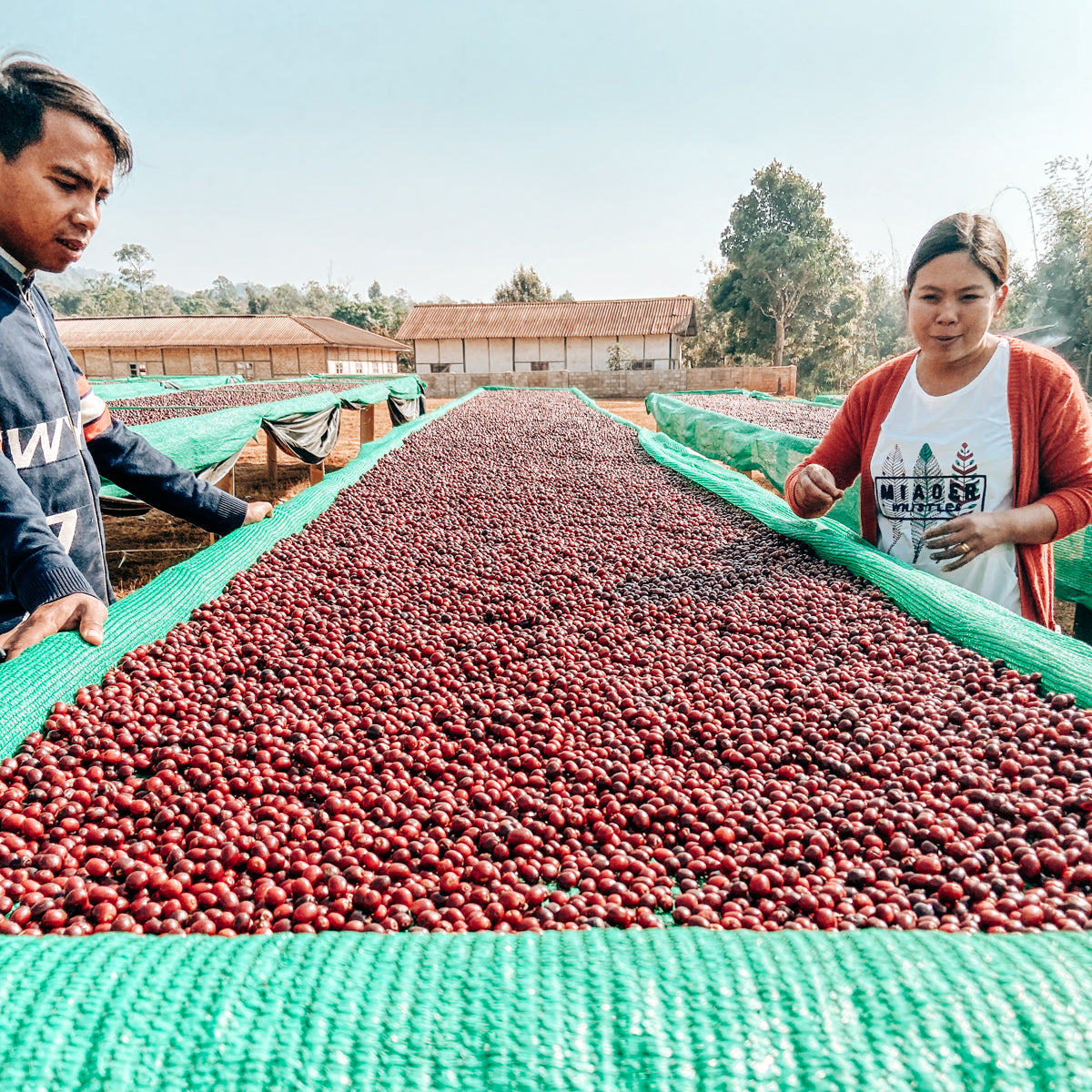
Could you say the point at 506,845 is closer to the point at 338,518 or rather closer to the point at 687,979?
the point at 687,979

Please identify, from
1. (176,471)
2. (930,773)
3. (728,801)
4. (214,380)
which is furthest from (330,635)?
(214,380)

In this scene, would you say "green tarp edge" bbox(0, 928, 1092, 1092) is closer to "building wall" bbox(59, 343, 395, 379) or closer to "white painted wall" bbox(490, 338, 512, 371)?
"white painted wall" bbox(490, 338, 512, 371)

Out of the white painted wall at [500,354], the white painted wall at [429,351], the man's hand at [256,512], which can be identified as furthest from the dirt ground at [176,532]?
the white painted wall at [429,351]

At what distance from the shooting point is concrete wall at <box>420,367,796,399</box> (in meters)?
23.8

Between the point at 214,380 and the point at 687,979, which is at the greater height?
the point at 214,380

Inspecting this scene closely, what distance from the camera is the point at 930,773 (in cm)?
141

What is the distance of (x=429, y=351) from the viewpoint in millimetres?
31500

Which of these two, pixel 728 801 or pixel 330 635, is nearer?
pixel 728 801

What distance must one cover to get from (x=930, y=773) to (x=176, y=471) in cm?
261

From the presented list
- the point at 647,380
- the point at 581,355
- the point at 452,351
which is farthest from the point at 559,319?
the point at 647,380

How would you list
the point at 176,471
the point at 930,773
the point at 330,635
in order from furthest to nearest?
1. the point at 176,471
2. the point at 330,635
3. the point at 930,773

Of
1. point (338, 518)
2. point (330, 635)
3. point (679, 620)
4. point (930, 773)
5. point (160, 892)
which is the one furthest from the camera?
point (338, 518)

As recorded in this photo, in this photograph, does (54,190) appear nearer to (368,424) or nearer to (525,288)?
(368,424)

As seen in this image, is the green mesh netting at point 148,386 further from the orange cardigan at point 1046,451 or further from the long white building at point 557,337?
the long white building at point 557,337
